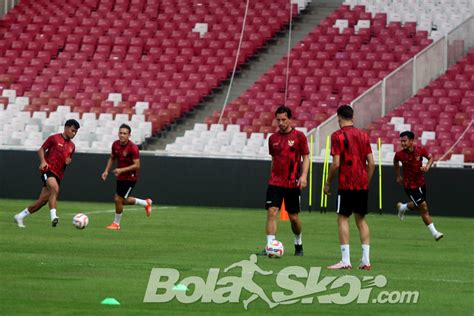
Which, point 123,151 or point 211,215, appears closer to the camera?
point 123,151

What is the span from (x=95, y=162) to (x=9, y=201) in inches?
105

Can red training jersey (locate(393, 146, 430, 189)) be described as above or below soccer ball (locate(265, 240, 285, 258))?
above

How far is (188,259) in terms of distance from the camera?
58.7ft

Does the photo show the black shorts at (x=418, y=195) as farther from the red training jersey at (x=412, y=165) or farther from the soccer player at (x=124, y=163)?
the soccer player at (x=124, y=163)

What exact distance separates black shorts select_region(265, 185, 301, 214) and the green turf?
727 mm

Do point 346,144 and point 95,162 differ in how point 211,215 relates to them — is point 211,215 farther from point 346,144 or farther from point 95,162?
point 346,144

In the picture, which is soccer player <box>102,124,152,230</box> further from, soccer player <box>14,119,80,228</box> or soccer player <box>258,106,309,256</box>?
soccer player <box>258,106,309,256</box>

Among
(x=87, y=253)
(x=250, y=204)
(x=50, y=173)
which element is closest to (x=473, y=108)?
(x=250, y=204)

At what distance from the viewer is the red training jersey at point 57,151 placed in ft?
77.7

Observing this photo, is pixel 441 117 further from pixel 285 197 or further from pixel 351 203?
pixel 351 203

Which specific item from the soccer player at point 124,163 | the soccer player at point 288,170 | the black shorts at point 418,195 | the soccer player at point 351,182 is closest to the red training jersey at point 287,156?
the soccer player at point 288,170

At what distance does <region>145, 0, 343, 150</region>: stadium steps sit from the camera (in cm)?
3881

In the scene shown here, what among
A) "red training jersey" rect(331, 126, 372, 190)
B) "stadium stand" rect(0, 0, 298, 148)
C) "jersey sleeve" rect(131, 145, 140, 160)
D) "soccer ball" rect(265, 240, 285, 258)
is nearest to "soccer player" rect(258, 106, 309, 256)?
"soccer ball" rect(265, 240, 285, 258)

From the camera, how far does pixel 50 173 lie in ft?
77.8
